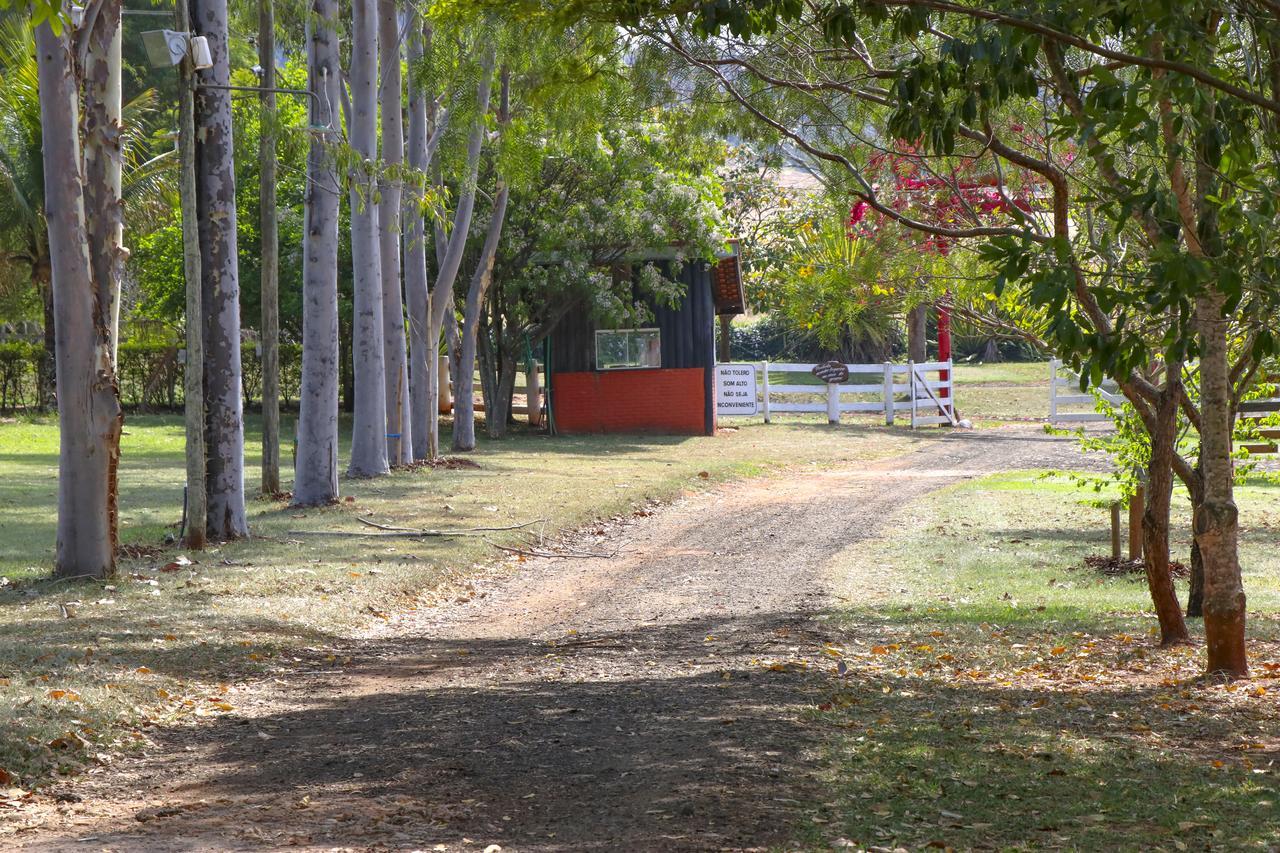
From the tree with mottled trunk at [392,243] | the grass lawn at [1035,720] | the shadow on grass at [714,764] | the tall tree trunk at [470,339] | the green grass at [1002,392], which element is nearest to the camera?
the shadow on grass at [714,764]

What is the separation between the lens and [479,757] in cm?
654

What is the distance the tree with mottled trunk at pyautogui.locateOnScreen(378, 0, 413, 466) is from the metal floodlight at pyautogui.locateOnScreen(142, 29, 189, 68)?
7302 millimetres

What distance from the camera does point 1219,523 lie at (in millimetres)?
8352

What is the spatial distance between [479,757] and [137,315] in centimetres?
3377

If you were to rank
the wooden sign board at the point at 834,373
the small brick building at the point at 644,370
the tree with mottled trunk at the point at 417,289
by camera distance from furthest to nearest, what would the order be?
the wooden sign board at the point at 834,373 < the small brick building at the point at 644,370 < the tree with mottled trunk at the point at 417,289

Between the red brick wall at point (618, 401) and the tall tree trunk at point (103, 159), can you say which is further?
the red brick wall at point (618, 401)

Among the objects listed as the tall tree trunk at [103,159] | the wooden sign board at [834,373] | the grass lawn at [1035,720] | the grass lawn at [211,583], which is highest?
the tall tree trunk at [103,159]

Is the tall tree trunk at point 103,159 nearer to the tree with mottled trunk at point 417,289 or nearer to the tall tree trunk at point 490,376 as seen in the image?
the tree with mottled trunk at point 417,289

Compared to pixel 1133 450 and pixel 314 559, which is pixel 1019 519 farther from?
pixel 314 559

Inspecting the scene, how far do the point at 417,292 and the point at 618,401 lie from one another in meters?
10.1

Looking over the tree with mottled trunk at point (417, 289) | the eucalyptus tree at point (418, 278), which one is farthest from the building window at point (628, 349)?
the tree with mottled trunk at point (417, 289)

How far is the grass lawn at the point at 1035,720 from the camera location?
18.0ft

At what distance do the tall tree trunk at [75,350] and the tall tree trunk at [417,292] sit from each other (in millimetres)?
10828

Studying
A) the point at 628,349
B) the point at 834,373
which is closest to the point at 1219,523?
the point at 628,349
